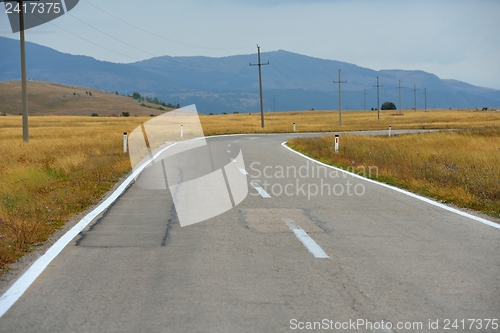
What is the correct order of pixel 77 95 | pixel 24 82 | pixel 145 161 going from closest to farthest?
pixel 145 161 → pixel 24 82 → pixel 77 95

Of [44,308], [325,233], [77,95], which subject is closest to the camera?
[44,308]

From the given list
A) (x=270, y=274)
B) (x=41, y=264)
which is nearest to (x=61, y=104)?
(x=41, y=264)

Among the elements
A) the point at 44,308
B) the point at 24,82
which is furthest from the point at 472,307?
the point at 24,82

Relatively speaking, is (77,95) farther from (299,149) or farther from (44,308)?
(44,308)

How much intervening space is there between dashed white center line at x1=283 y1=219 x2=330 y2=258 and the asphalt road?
16 millimetres

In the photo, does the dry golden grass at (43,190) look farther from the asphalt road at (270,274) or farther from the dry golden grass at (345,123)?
the dry golden grass at (345,123)

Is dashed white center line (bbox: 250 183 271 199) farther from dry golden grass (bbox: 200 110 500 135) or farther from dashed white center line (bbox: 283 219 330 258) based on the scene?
dry golden grass (bbox: 200 110 500 135)

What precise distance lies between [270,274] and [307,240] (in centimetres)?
181

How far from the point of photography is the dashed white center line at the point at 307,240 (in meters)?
7.26

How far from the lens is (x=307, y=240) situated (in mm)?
8016

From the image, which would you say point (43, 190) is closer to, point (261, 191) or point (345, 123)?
point (261, 191)

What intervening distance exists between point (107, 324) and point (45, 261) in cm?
251

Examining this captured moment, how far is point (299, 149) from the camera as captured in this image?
28.5m

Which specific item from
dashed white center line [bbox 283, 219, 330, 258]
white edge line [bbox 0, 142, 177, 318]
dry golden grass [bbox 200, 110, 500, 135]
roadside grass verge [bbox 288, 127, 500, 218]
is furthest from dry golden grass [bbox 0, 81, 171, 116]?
dashed white center line [bbox 283, 219, 330, 258]
